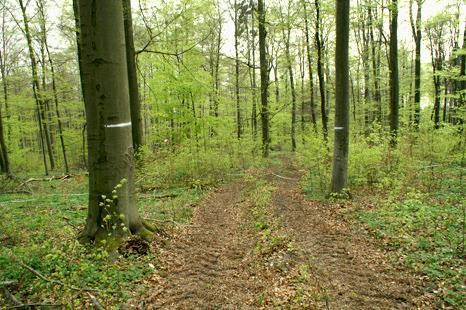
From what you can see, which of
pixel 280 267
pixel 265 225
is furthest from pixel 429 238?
pixel 265 225

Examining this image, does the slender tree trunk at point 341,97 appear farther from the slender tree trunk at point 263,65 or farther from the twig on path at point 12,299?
the slender tree trunk at point 263,65

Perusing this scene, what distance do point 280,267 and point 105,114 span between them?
3517mm

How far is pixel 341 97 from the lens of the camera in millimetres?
8109

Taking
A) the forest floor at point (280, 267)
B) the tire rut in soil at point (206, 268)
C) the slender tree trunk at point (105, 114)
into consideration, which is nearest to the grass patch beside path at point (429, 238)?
the forest floor at point (280, 267)

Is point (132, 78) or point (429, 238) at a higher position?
point (132, 78)

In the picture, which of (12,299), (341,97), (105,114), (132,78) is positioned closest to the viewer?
(12,299)

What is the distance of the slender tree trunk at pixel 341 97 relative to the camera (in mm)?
7812

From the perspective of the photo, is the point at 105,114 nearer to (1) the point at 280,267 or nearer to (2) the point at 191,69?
(1) the point at 280,267

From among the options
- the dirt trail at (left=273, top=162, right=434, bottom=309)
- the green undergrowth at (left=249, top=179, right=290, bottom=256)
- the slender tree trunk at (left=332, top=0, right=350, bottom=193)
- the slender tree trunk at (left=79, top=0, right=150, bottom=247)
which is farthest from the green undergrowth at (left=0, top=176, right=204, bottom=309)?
the slender tree trunk at (left=332, top=0, right=350, bottom=193)

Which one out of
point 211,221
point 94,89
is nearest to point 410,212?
point 211,221

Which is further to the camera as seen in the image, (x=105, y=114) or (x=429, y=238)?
(x=429, y=238)

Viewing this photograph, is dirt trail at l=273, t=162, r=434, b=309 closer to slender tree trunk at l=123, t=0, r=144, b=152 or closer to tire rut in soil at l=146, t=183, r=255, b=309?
tire rut in soil at l=146, t=183, r=255, b=309

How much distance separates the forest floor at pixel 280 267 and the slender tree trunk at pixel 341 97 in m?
1.01

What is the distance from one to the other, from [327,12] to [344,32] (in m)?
7.85
